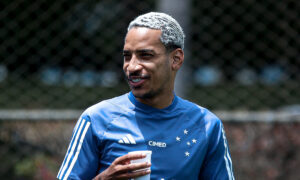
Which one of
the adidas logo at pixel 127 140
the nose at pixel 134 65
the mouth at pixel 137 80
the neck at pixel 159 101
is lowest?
the adidas logo at pixel 127 140

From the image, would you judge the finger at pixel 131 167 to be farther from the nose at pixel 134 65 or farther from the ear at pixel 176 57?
the ear at pixel 176 57

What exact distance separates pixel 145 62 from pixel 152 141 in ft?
1.16

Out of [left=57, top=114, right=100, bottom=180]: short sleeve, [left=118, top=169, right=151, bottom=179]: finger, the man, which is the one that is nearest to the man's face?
the man

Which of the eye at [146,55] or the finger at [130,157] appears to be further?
the eye at [146,55]

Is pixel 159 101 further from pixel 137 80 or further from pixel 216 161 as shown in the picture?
pixel 216 161

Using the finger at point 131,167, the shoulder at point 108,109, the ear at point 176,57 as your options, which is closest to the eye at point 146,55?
the ear at point 176,57

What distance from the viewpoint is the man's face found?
2152 mm

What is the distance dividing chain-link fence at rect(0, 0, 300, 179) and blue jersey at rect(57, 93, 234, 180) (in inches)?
49.4

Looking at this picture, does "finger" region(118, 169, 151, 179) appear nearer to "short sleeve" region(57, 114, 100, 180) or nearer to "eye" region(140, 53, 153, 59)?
"short sleeve" region(57, 114, 100, 180)

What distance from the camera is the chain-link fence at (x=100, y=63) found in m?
3.58

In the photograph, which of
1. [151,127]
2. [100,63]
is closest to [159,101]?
[151,127]

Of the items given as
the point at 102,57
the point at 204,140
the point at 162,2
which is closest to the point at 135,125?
the point at 204,140

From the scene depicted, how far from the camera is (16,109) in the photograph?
375 cm

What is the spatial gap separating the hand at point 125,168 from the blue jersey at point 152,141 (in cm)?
17
